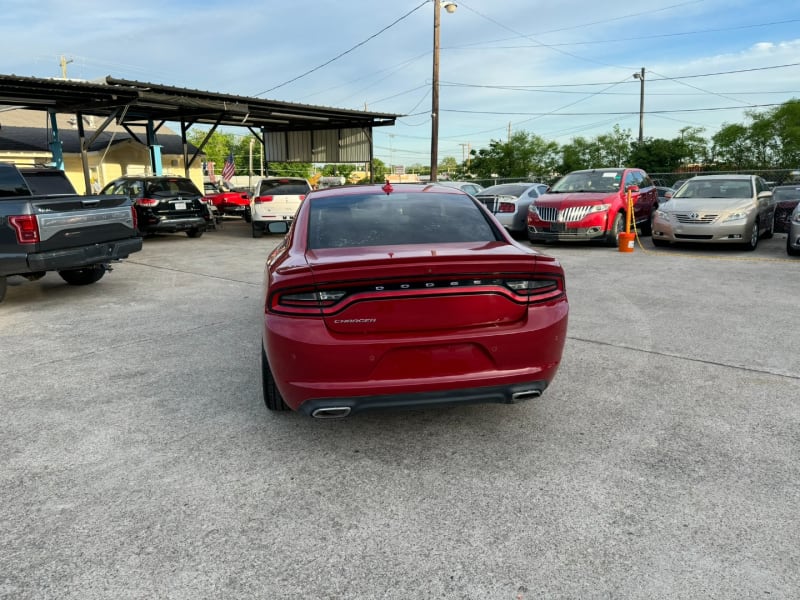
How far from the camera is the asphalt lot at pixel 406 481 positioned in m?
2.29

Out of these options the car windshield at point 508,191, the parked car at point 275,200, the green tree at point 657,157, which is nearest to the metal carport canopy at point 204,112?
the parked car at point 275,200

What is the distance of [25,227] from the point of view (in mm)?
6758

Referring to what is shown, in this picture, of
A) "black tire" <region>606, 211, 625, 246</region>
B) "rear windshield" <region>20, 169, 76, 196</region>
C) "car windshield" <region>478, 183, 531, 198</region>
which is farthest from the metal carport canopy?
"black tire" <region>606, 211, 625, 246</region>

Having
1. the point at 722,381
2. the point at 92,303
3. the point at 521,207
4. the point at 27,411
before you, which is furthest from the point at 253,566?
the point at 521,207

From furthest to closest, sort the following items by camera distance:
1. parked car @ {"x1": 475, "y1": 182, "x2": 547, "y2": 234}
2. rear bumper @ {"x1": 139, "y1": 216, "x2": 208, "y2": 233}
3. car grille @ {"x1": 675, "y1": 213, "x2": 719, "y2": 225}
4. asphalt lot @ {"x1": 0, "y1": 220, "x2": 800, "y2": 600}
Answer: rear bumper @ {"x1": 139, "y1": 216, "x2": 208, "y2": 233} < parked car @ {"x1": 475, "y1": 182, "x2": 547, "y2": 234} < car grille @ {"x1": 675, "y1": 213, "x2": 719, "y2": 225} < asphalt lot @ {"x1": 0, "y1": 220, "x2": 800, "y2": 600}

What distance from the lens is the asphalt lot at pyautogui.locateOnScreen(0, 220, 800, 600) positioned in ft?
7.50

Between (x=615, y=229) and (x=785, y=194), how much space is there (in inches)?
228

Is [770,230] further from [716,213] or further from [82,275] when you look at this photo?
[82,275]

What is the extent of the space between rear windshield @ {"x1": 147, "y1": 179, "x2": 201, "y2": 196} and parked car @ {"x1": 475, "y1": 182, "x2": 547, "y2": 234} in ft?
26.2

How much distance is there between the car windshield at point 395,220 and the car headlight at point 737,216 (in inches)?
368

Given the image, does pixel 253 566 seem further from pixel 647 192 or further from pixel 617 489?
pixel 647 192

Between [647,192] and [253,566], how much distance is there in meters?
14.9

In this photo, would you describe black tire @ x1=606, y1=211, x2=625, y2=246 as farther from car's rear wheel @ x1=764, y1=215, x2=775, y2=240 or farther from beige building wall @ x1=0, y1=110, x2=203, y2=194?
beige building wall @ x1=0, y1=110, x2=203, y2=194

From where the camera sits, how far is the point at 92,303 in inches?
300
